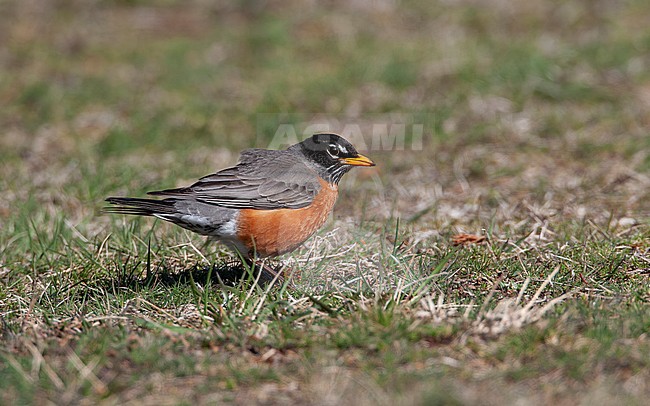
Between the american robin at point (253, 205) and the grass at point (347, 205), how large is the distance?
254 mm

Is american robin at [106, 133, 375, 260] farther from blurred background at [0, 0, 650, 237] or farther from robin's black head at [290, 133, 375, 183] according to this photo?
blurred background at [0, 0, 650, 237]

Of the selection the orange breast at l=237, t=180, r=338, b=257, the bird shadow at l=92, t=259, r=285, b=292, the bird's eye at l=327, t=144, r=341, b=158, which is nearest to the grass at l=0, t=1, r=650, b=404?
the bird shadow at l=92, t=259, r=285, b=292

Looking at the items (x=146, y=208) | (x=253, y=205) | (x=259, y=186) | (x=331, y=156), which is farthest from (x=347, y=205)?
(x=146, y=208)

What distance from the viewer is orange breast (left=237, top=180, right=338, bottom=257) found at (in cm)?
572

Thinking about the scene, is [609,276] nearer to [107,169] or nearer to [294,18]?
[107,169]

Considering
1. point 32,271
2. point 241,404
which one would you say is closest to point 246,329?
point 241,404

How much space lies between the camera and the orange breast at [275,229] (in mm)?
5719

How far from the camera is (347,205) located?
753 cm

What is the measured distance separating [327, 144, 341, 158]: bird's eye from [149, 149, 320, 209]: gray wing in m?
0.22

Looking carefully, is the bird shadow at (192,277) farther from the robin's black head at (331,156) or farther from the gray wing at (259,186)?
the robin's black head at (331,156)

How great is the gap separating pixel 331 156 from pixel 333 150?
47 mm

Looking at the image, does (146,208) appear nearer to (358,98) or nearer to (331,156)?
(331,156)

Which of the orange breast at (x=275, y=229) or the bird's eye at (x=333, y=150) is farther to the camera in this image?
the bird's eye at (x=333, y=150)

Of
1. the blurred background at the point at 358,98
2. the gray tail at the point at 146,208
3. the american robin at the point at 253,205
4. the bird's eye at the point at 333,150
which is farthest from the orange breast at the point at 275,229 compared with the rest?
the blurred background at the point at 358,98
